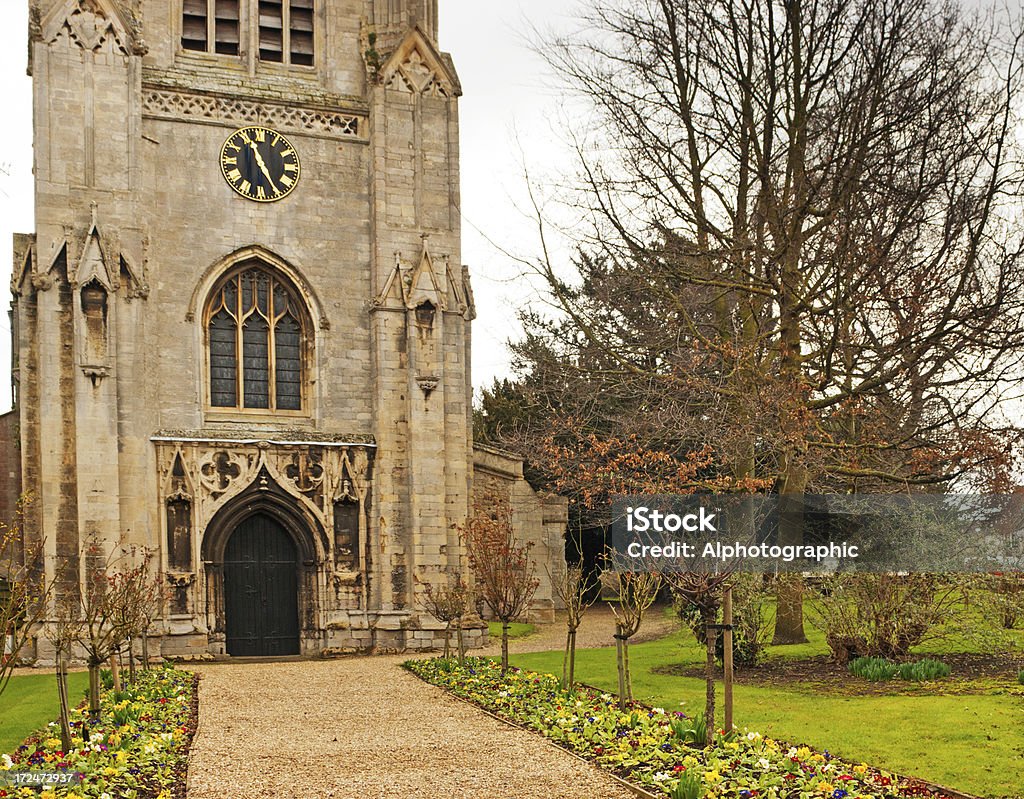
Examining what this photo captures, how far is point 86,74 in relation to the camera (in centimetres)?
2264

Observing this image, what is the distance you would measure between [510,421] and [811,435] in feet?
77.4

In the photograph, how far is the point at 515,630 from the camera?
28.2 meters

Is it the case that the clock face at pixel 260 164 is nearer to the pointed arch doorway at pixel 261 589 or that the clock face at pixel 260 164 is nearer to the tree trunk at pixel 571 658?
the pointed arch doorway at pixel 261 589

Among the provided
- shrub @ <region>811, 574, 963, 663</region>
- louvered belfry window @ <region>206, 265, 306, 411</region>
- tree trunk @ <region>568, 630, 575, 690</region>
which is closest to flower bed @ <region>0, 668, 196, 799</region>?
tree trunk @ <region>568, 630, 575, 690</region>

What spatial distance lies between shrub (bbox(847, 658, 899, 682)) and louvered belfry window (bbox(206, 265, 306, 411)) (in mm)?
13026

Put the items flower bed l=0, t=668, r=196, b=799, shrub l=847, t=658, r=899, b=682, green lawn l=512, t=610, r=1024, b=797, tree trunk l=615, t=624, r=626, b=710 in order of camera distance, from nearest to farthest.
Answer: flower bed l=0, t=668, r=196, b=799
green lawn l=512, t=610, r=1024, b=797
tree trunk l=615, t=624, r=626, b=710
shrub l=847, t=658, r=899, b=682

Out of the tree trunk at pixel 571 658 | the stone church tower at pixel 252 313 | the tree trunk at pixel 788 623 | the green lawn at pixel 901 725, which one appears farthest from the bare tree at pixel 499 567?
the tree trunk at pixel 788 623

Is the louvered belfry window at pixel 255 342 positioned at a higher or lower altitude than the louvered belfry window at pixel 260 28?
lower

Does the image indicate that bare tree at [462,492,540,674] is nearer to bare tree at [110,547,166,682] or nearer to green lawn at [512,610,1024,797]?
green lawn at [512,610,1024,797]

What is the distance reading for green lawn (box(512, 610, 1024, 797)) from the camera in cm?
977

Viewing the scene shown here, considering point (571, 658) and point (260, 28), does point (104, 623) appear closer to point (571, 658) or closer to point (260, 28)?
point (571, 658)

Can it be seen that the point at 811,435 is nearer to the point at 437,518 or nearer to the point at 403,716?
the point at 403,716

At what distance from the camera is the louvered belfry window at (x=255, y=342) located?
23.9 meters

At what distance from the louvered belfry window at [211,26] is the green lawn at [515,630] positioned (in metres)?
13.7
